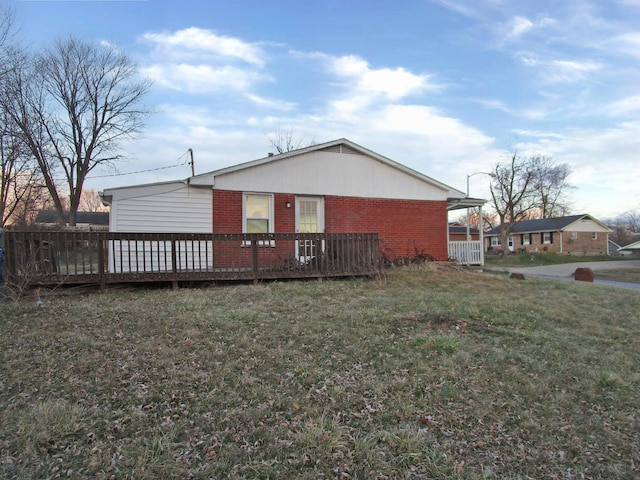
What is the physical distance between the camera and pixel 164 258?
810 centimetres

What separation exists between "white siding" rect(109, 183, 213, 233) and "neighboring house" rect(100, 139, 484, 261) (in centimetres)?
2

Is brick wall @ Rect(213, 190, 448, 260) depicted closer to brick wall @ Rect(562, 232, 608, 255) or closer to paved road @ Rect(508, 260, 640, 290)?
paved road @ Rect(508, 260, 640, 290)

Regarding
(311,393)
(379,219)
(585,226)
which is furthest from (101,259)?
(585,226)

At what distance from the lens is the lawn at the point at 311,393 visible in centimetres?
234

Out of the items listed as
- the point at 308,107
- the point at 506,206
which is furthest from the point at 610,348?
the point at 506,206

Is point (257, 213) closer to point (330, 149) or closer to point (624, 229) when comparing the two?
point (330, 149)

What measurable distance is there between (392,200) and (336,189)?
6.98 ft

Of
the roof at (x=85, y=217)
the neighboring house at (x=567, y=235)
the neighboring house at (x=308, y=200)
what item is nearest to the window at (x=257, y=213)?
the neighboring house at (x=308, y=200)

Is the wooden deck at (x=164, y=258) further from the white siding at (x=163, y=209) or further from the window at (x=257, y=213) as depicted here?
the window at (x=257, y=213)

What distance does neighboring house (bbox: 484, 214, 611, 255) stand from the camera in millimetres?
42250

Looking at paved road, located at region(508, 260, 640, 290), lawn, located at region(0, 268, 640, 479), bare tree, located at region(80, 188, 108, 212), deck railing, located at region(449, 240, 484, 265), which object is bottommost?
paved road, located at region(508, 260, 640, 290)

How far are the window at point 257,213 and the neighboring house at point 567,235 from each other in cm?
3753

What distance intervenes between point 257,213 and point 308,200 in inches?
68.8

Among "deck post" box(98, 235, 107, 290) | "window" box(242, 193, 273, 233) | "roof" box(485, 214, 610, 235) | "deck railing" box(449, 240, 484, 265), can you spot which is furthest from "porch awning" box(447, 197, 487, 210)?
"roof" box(485, 214, 610, 235)
